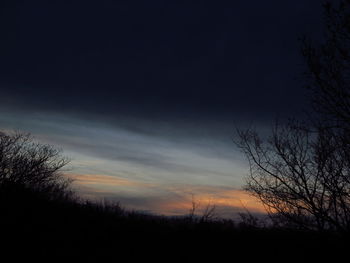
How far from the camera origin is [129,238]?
7.98 m

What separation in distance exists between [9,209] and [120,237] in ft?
→ 8.57

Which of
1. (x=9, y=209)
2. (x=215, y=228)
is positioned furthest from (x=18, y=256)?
(x=215, y=228)

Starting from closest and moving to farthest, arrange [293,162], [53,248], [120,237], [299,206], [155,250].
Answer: [53,248] < [155,250] < [120,237] < [299,206] < [293,162]

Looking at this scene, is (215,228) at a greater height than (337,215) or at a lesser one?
lesser

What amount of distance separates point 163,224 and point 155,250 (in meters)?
2.69

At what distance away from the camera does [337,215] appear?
32.3 feet

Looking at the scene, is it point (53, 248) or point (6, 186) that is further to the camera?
point (6, 186)

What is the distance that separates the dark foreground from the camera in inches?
252

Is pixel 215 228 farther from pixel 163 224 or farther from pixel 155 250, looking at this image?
pixel 155 250

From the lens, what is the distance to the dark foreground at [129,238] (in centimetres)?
641

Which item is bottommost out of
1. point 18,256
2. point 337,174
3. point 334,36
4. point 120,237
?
point 18,256

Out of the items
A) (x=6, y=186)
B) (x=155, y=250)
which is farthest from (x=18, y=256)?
(x=6, y=186)

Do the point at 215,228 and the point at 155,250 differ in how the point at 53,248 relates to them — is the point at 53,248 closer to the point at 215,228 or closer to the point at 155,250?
the point at 155,250

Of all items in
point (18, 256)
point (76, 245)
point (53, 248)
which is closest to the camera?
point (18, 256)
